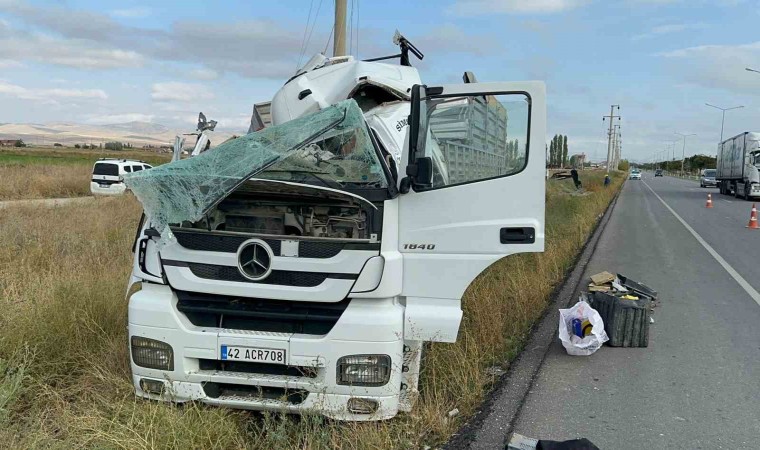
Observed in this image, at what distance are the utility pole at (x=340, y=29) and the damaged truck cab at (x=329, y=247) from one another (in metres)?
6.20

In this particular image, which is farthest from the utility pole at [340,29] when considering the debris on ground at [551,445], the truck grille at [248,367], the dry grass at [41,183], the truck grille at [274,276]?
the dry grass at [41,183]

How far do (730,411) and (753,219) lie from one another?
49.6 feet

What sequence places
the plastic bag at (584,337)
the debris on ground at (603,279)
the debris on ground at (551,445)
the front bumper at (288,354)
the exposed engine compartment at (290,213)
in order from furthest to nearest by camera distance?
the debris on ground at (603,279) < the plastic bag at (584,337) < the exposed engine compartment at (290,213) < the front bumper at (288,354) < the debris on ground at (551,445)

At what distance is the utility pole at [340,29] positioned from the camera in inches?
370

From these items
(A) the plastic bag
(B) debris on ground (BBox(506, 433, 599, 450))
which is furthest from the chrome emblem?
(A) the plastic bag

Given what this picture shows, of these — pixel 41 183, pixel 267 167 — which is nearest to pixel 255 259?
pixel 267 167

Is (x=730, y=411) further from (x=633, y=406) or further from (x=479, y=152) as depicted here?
(x=479, y=152)

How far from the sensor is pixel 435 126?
3.60 meters

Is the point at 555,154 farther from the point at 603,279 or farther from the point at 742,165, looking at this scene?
the point at 742,165

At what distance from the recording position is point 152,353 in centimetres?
343

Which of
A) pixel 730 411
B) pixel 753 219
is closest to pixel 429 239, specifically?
pixel 730 411

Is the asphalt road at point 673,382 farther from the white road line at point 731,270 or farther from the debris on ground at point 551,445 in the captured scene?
the debris on ground at point 551,445

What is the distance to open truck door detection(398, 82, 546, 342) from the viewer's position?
137 inches

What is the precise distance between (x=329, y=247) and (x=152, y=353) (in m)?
1.29
